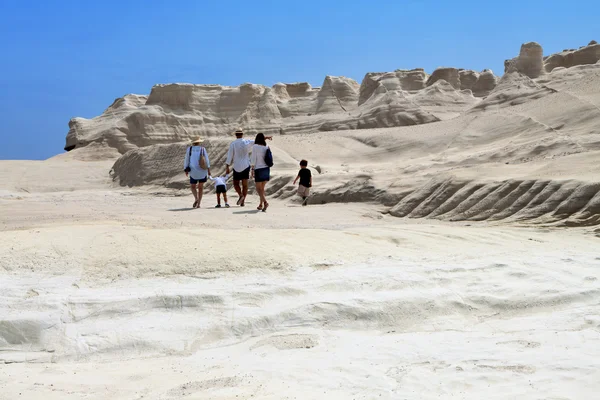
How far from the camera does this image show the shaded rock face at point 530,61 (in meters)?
29.0

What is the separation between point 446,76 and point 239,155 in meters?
30.0

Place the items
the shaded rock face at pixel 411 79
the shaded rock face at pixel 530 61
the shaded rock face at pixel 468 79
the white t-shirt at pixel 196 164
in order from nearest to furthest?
the white t-shirt at pixel 196 164 → the shaded rock face at pixel 530 61 → the shaded rock face at pixel 411 79 → the shaded rock face at pixel 468 79

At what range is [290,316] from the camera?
3.86 m

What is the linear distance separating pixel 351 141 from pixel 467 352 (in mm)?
19808

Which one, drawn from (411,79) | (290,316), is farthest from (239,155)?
(411,79)

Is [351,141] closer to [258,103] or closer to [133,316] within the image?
[258,103]

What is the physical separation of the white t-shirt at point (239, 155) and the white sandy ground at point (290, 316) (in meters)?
3.79

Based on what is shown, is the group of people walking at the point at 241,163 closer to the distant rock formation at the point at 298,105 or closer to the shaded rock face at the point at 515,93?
the shaded rock face at the point at 515,93

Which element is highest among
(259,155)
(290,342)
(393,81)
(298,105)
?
(393,81)

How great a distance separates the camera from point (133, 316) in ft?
12.3

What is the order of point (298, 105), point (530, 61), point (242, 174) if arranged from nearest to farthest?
point (242, 174)
point (530, 61)
point (298, 105)

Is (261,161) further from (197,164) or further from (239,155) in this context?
(197,164)

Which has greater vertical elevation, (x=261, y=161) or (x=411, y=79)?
(x=411, y=79)

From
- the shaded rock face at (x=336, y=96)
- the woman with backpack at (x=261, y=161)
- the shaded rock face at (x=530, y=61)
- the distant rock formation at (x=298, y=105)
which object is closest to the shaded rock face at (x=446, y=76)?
the distant rock formation at (x=298, y=105)
